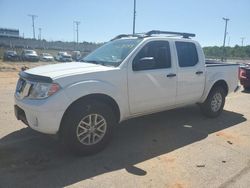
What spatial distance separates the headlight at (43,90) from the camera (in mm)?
3814

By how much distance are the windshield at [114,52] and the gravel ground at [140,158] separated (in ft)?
4.68

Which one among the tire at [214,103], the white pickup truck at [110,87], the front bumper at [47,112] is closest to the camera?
the front bumper at [47,112]

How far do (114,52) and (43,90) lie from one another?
5.41 ft

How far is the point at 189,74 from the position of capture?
567 cm

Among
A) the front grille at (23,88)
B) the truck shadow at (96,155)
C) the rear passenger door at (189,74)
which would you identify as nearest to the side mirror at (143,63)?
the rear passenger door at (189,74)

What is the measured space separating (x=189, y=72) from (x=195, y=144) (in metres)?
1.53

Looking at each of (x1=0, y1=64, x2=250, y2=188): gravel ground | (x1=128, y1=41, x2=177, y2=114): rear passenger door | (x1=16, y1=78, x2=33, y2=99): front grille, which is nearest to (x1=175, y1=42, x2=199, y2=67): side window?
(x1=128, y1=41, x2=177, y2=114): rear passenger door

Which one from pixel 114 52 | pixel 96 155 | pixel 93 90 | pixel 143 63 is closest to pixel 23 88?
pixel 93 90

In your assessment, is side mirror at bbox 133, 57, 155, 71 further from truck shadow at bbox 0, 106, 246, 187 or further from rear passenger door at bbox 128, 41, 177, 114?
truck shadow at bbox 0, 106, 246, 187

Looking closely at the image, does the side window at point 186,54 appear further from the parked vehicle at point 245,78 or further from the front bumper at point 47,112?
the parked vehicle at point 245,78

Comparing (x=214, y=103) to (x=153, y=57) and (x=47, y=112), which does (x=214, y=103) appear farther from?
(x=47, y=112)

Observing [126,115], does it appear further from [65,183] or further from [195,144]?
[65,183]

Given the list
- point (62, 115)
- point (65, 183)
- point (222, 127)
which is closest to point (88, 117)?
point (62, 115)

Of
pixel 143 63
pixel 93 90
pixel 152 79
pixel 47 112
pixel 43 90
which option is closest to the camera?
pixel 47 112
